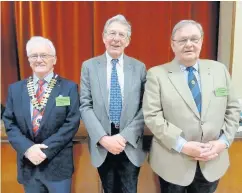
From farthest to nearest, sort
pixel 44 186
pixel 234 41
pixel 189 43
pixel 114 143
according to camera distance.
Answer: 1. pixel 234 41
2. pixel 44 186
3. pixel 114 143
4. pixel 189 43

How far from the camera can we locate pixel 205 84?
1.46 meters

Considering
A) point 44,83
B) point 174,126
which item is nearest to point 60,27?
point 44,83

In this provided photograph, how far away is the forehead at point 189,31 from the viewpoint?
4.62 ft

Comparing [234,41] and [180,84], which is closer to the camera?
[180,84]

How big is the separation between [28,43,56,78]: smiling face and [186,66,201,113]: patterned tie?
718 millimetres

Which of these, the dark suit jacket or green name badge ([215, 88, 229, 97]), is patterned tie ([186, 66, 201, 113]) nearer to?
Result: green name badge ([215, 88, 229, 97])

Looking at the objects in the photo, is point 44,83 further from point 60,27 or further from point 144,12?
point 144,12

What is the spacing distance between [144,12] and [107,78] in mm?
1561

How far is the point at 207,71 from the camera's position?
4.89 ft

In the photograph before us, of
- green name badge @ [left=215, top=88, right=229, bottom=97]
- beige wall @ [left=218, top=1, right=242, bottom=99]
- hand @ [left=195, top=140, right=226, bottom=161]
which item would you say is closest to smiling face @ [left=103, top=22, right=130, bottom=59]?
green name badge @ [left=215, top=88, right=229, bottom=97]

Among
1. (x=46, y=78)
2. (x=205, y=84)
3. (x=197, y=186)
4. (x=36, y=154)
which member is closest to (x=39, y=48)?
(x=46, y=78)

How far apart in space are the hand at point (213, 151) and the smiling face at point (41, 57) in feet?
2.94

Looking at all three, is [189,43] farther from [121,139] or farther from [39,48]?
[39,48]

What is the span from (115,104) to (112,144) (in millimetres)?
209
